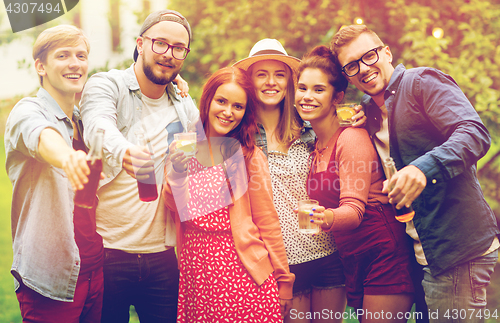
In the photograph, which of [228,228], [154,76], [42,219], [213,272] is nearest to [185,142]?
[228,228]

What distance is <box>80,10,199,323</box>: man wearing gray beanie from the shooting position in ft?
8.62

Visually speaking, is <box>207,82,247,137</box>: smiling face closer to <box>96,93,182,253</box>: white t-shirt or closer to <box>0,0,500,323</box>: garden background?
<box>96,93,182,253</box>: white t-shirt

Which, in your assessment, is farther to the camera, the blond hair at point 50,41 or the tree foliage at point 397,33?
the tree foliage at point 397,33

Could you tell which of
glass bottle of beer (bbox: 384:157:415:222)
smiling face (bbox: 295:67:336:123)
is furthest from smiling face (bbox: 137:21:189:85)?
glass bottle of beer (bbox: 384:157:415:222)

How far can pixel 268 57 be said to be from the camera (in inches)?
116

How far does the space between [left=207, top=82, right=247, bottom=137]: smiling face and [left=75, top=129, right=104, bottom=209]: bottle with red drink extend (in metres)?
0.92

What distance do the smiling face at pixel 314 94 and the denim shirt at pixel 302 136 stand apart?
21 centimetres

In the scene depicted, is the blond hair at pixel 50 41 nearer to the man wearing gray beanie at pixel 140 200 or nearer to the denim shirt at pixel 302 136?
the man wearing gray beanie at pixel 140 200

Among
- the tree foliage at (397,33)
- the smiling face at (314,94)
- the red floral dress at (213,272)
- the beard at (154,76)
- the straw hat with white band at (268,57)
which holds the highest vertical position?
the tree foliage at (397,33)

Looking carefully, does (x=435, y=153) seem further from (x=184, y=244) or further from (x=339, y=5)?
(x=339, y=5)

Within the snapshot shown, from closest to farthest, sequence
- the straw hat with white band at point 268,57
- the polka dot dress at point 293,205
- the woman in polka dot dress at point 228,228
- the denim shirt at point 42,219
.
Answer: the denim shirt at point 42,219, the woman in polka dot dress at point 228,228, the polka dot dress at point 293,205, the straw hat with white band at point 268,57

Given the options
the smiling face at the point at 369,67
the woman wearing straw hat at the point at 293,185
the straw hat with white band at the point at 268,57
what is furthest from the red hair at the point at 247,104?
the smiling face at the point at 369,67

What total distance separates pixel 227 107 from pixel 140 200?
866 millimetres

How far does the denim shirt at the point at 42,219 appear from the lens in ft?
7.47
